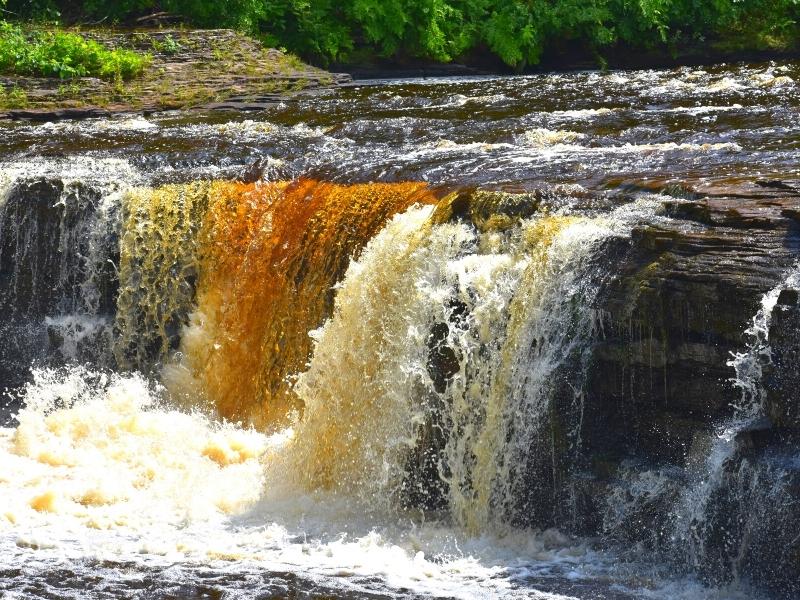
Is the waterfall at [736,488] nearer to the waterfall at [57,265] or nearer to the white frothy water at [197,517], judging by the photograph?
the white frothy water at [197,517]

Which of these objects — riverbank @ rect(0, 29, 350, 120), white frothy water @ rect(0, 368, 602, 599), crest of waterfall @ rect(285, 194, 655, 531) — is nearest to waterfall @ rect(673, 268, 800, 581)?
white frothy water @ rect(0, 368, 602, 599)

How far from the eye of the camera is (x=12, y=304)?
10727 mm

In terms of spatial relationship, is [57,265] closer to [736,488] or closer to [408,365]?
[408,365]

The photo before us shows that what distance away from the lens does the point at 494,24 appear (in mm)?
19500

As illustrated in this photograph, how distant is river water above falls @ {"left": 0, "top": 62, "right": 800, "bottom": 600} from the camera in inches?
273

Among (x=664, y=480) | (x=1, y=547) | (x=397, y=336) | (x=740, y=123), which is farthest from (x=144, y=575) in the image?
(x=740, y=123)

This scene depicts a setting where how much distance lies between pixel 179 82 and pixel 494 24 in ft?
18.9

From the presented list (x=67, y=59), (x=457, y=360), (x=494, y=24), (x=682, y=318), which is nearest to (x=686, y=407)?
(x=682, y=318)

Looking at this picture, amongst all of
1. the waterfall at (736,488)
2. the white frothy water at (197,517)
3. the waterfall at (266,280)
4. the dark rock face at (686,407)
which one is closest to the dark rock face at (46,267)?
the white frothy water at (197,517)

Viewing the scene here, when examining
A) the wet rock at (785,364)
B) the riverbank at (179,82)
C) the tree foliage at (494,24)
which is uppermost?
the tree foliage at (494,24)

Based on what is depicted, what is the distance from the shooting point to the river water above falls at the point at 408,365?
273 inches

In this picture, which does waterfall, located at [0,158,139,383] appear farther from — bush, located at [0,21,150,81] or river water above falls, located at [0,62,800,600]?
bush, located at [0,21,150,81]

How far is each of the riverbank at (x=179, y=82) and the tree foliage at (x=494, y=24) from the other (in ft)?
4.80

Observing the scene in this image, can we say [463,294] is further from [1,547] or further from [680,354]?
[1,547]
